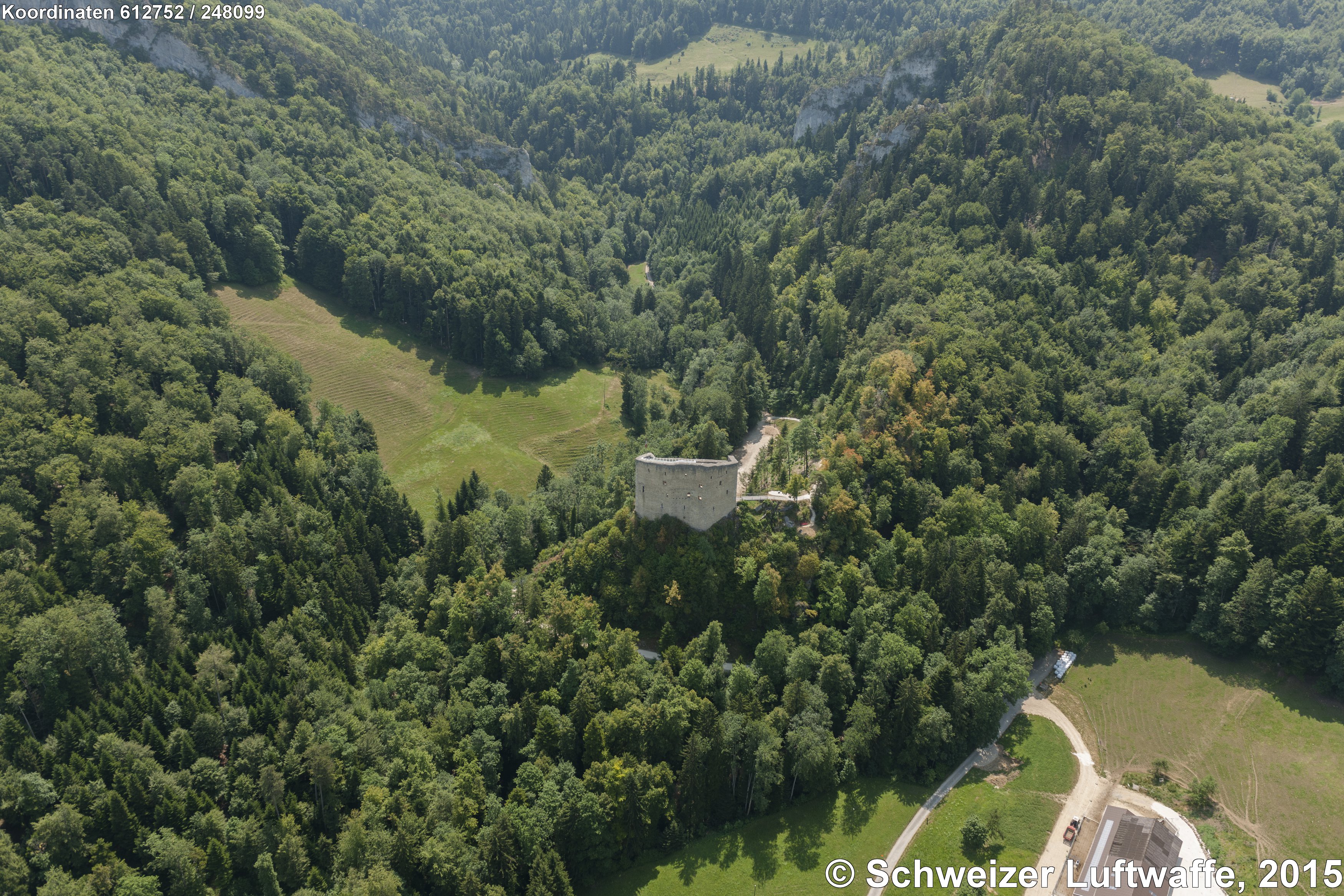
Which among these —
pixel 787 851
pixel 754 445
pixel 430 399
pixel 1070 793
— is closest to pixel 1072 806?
pixel 1070 793

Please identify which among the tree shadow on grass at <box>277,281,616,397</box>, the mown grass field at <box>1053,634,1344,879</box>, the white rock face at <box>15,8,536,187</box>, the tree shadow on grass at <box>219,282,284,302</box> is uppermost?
the white rock face at <box>15,8,536,187</box>

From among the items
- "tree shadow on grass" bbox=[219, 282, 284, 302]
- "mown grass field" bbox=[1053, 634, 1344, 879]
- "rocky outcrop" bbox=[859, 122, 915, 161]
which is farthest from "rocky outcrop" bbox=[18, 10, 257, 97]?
"mown grass field" bbox=[1053, 634, 1344, 879]

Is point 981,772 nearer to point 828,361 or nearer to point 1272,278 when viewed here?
point 828,361

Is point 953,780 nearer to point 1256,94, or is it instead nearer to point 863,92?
point 863,92

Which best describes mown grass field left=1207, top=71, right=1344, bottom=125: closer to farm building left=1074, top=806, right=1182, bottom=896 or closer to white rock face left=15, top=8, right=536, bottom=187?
farm building left=1074, top=806, right=1182, bottom=896

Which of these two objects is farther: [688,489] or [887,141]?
[887,141]

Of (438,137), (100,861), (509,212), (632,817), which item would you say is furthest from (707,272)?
(100,861)
